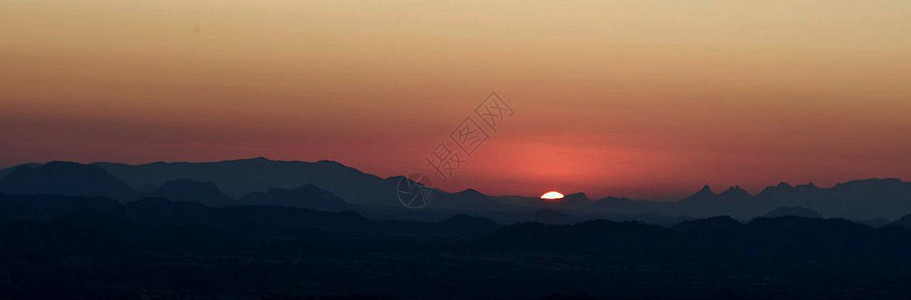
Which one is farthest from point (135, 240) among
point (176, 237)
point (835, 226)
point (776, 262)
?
point (835, 226)

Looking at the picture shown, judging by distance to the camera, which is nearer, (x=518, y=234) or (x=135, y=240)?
(x=135, y=240)

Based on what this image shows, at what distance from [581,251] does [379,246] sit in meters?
32.3

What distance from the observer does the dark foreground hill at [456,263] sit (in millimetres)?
111125

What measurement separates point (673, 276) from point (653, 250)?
38862 mm

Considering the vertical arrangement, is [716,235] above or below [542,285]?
above

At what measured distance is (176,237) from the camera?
6796 inches

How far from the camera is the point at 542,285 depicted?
124062mm

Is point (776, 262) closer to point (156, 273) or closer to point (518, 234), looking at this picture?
point (518, 234)

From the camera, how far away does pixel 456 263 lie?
150000 millimetres

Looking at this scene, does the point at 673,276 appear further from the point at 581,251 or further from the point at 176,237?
the point at 176,237

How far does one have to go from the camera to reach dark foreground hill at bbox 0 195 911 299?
365 ft

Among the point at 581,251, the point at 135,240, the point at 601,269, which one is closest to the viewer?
the point at 601,269

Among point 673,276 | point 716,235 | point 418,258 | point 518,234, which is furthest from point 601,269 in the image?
point 716,235

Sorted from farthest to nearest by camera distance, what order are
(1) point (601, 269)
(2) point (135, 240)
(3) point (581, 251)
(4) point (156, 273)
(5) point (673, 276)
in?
(3) point (581, 251) → (2) point (135, 240) → (1) point (601, 269) → (5) point (673, 276) → (4) point (156, 273)
